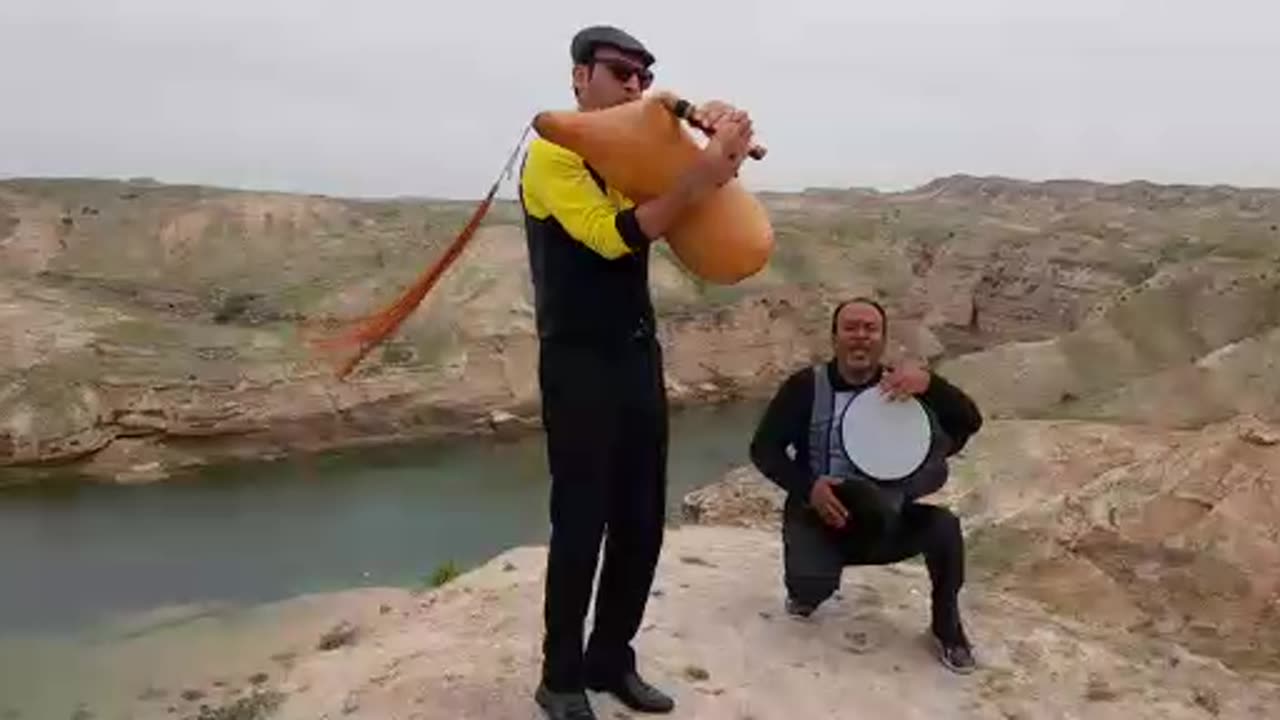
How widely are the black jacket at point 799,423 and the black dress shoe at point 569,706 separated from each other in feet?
4.29

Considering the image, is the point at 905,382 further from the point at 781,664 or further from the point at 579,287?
the point at 579,287

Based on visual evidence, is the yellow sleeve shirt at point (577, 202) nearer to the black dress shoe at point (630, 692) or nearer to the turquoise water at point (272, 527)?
the black dress shoe at point (630, 692)

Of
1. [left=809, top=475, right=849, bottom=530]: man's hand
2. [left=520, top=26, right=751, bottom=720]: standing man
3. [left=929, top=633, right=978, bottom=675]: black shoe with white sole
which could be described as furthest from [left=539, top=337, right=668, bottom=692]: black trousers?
[left=929, top=633, right=978, bottom=675]: black shoe with white sole

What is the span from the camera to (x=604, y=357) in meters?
3.89

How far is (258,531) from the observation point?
2044 cm

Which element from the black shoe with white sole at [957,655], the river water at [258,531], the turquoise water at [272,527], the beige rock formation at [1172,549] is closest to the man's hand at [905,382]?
the black shoe with white sole at [957,655]

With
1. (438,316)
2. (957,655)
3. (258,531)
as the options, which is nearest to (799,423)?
(957,655)

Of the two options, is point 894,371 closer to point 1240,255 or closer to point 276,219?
point 1240,255

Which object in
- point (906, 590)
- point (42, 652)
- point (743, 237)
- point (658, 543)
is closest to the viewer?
point (743, 237)

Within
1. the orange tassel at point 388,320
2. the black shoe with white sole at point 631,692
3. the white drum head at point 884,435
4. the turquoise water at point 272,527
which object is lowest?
the turquoise water at point 272,527

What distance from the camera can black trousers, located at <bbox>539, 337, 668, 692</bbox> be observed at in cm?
389

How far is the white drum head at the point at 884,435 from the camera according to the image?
5.05m

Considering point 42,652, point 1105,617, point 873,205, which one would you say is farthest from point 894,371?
point 873,205

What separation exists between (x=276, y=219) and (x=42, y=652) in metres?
31.5
